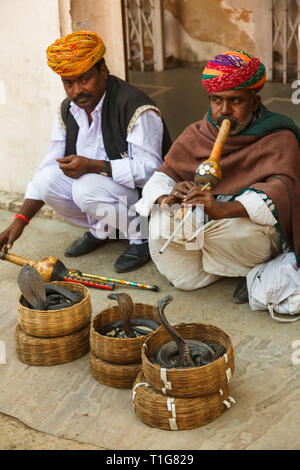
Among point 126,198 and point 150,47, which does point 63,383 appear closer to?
point 126,198

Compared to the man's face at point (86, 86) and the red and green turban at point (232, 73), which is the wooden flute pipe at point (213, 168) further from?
the man's face at point (86, 86)

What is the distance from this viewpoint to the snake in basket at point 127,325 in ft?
9.76

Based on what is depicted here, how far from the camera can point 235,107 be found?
3488 millimetres

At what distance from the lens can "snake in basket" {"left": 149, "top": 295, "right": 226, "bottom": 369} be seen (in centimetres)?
268

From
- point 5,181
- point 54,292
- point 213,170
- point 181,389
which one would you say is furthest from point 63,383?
point 5,181

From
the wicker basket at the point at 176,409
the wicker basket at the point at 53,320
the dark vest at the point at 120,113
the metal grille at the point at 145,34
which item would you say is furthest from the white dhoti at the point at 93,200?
the metal grille at the point at 145,34

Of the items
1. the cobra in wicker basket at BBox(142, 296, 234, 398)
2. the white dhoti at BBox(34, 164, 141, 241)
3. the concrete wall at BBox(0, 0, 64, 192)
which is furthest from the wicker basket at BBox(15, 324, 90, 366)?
the concrete wall at BBox(0, 0, 64, 192)

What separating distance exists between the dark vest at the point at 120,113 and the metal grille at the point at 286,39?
12.6ft

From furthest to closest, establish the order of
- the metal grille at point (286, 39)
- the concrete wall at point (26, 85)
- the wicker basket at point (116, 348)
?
the metal grille at point (286, 39) → the concrete wall at point (26, 85) → the wicker basket at point (116, 348)

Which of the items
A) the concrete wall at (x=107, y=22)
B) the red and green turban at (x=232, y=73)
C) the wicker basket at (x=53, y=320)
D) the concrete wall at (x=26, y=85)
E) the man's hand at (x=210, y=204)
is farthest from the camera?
the concrete wall at (x=26, y=85)

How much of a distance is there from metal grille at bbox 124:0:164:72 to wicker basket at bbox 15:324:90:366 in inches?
244

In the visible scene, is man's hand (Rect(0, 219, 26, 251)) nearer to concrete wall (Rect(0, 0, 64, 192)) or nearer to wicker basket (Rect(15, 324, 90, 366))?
wicker basket (Rect(15, 324, 90, 366))

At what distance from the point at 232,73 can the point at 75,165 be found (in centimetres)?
116

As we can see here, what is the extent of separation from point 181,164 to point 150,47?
5614 mm
